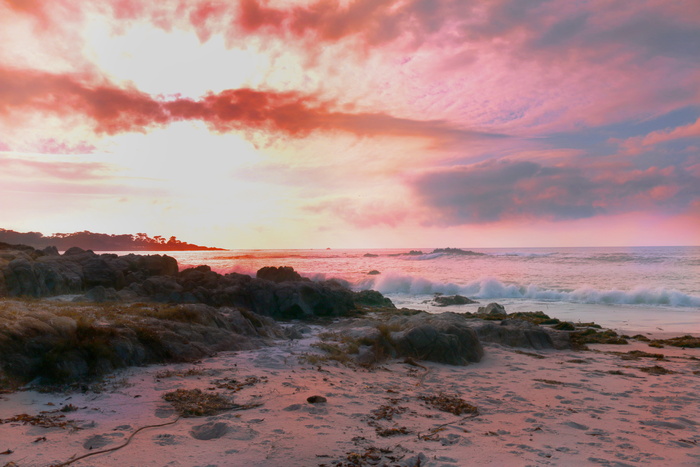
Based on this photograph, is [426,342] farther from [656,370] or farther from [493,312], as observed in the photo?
[493,312]

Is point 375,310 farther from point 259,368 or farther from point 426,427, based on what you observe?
point 426,427

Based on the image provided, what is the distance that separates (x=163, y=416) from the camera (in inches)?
223

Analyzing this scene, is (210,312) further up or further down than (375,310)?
further up

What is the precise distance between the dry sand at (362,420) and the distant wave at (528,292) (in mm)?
19350

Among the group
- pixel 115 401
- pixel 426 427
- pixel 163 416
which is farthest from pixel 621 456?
pixel 115 401

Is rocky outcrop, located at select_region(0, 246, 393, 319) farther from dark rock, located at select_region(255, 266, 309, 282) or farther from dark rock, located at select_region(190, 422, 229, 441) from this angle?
dark rock, located at select_region(190, 422, 229, 441)

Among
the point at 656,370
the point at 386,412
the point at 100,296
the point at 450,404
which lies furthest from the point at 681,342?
the point at 100,296

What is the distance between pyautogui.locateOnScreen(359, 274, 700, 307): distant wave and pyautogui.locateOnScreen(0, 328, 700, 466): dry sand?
19350 millimetres

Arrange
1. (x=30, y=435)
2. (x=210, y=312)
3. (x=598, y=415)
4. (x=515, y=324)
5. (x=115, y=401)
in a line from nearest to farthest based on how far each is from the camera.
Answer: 1. (x=30, y=435)
2. (x=115, y=401)
3. (x=598, y=415)
4. (x=210, y=312)
5. (x=515, y=324)

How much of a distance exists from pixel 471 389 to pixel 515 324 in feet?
20.1

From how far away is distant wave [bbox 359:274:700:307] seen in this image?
25125mm

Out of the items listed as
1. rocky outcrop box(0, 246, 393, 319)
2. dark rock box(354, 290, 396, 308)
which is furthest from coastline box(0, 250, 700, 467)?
dark rock box(354, 290, 396, 308)

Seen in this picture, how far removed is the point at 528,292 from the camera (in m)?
30.2

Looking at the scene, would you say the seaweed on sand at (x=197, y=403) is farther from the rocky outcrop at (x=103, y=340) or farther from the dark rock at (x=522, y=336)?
the dark rock at (x=522, y=336)
